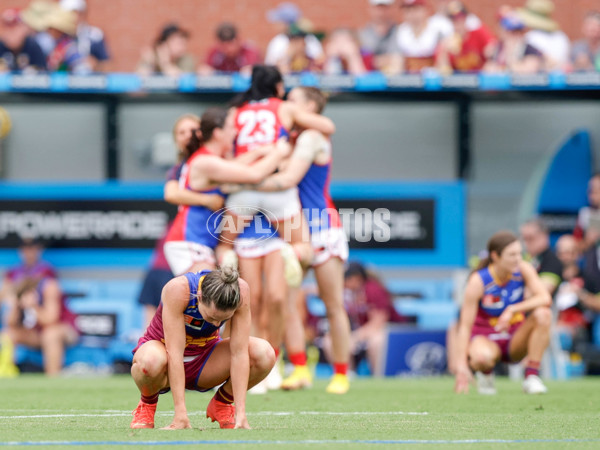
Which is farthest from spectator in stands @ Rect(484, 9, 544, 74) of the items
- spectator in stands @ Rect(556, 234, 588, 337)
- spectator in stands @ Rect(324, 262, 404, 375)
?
spectator in stands @ Rect(324, 262, 404, 375)

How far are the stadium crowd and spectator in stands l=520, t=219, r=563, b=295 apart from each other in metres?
1.86

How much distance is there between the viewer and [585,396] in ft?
27.1

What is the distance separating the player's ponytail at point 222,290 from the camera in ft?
16.8

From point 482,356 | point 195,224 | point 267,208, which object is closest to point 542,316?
Answer: point 482,356

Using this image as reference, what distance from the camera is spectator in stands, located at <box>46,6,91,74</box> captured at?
13516mm

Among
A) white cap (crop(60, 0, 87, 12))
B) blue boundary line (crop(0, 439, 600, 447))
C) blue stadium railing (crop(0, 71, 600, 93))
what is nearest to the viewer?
blue boundary line (crop(0, 439, 600, 447))

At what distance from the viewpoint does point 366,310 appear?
1245cm

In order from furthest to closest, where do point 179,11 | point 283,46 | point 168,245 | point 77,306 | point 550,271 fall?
point 179,11 < point 283,46 < point 77,306 < point 550,271 < point 168,245

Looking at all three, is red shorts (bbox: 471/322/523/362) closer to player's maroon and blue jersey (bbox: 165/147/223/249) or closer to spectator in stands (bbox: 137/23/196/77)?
player's maroon and blue jersey (bbox: 165/147/223/249)

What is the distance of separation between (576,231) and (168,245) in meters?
6.14

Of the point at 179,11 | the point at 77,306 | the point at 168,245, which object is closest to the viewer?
the point at 168,245

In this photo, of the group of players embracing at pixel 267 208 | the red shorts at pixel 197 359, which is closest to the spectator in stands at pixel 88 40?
the group of players embracing at pixel 267 208

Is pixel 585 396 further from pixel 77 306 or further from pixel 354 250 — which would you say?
pixel 77 306

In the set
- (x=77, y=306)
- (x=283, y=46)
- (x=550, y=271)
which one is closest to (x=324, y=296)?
(x=550, y=271)
